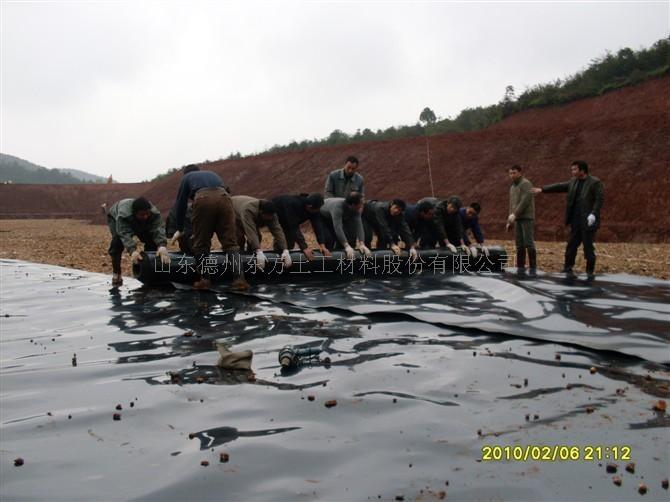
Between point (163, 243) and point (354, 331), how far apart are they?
11.7ft

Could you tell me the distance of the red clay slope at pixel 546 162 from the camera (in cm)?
1895

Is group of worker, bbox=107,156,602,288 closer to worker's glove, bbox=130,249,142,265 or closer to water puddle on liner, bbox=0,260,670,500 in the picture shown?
worker's glove, bbox=130,249,142,265

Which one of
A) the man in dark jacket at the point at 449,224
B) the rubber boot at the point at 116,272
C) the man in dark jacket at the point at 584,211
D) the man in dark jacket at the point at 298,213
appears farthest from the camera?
the man in dark jacket at the point at 449,224

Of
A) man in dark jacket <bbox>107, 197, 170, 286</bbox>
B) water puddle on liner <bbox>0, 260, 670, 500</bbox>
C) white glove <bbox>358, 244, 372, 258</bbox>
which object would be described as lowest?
water puddle on liner <bbox>0, 260, 670, 500</bbox>

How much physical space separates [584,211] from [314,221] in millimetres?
3976

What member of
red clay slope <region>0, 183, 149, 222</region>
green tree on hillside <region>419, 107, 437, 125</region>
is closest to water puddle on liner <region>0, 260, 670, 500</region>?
green tree on hillside <region>419, 107, 437, 125</region>

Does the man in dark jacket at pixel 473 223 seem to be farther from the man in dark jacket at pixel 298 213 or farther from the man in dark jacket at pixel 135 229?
the man in dark jacket at pixel 135 229

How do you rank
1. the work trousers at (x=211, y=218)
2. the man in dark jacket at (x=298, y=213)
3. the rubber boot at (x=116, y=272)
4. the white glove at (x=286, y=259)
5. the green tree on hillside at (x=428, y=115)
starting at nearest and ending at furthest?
the work trousers at (x=211, y=218)
the white glove at (x=286, y=259)
the man in dark jacket at (x=298, y=213)
the rubber boot at (x=116, y=272)
the green tree on hillside at (x=428, y=115)

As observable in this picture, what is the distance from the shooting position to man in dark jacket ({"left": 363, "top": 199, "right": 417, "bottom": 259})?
886 centimetres

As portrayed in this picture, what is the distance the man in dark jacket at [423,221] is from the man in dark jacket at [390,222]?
0.38 m

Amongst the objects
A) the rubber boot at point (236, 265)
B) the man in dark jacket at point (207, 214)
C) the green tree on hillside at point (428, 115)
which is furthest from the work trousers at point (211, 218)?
the green tree on hillside at point (428, 115)

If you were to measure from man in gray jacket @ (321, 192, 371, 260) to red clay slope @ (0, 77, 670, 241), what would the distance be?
11262 millimetres

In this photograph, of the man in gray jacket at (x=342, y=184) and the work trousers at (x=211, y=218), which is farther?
the man in gray jacket at (x=342, y=184)

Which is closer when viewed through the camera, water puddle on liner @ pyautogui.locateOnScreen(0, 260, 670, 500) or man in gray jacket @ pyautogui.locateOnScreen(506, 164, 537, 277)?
water puddle on liner @ pyautogui.locateOnScreen(0, 260, 670, 500)
